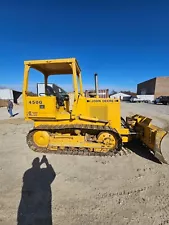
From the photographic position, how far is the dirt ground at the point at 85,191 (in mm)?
2779

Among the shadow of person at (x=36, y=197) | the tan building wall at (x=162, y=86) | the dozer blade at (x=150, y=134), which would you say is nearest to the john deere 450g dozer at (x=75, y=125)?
the dozer blade at (x=150, y=134)

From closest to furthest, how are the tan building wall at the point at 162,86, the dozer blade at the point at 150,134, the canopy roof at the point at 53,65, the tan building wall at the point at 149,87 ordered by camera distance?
the dozer blade at the point at 150,134
the canopy roof at the point at 53,65
the tan building wall at the point at 162,86
the tan building wall at the point at 149,87

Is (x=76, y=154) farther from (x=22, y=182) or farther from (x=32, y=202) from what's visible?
Answer: (x=32, y=202)

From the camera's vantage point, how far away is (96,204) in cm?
310

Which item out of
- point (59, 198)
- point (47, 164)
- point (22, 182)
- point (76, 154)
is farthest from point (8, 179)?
point (76, 154)

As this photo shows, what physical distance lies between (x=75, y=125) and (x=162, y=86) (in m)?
52.7

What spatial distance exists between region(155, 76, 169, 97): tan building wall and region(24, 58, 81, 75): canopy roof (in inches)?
2019

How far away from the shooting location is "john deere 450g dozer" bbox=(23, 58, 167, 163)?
17.7 feet

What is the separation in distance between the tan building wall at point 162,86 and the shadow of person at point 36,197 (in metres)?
53.5

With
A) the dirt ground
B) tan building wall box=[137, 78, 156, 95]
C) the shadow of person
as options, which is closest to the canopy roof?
the dirt ground

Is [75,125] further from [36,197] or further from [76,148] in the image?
[36,197]

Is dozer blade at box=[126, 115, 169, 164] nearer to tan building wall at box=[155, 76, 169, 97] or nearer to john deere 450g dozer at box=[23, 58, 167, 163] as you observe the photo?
john deere 450g dozer at box=[23, 58, 167, 163]

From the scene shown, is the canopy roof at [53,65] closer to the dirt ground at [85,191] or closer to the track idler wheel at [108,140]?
the track idler wheel at [108,140]

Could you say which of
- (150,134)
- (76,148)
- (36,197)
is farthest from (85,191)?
(150,134)
